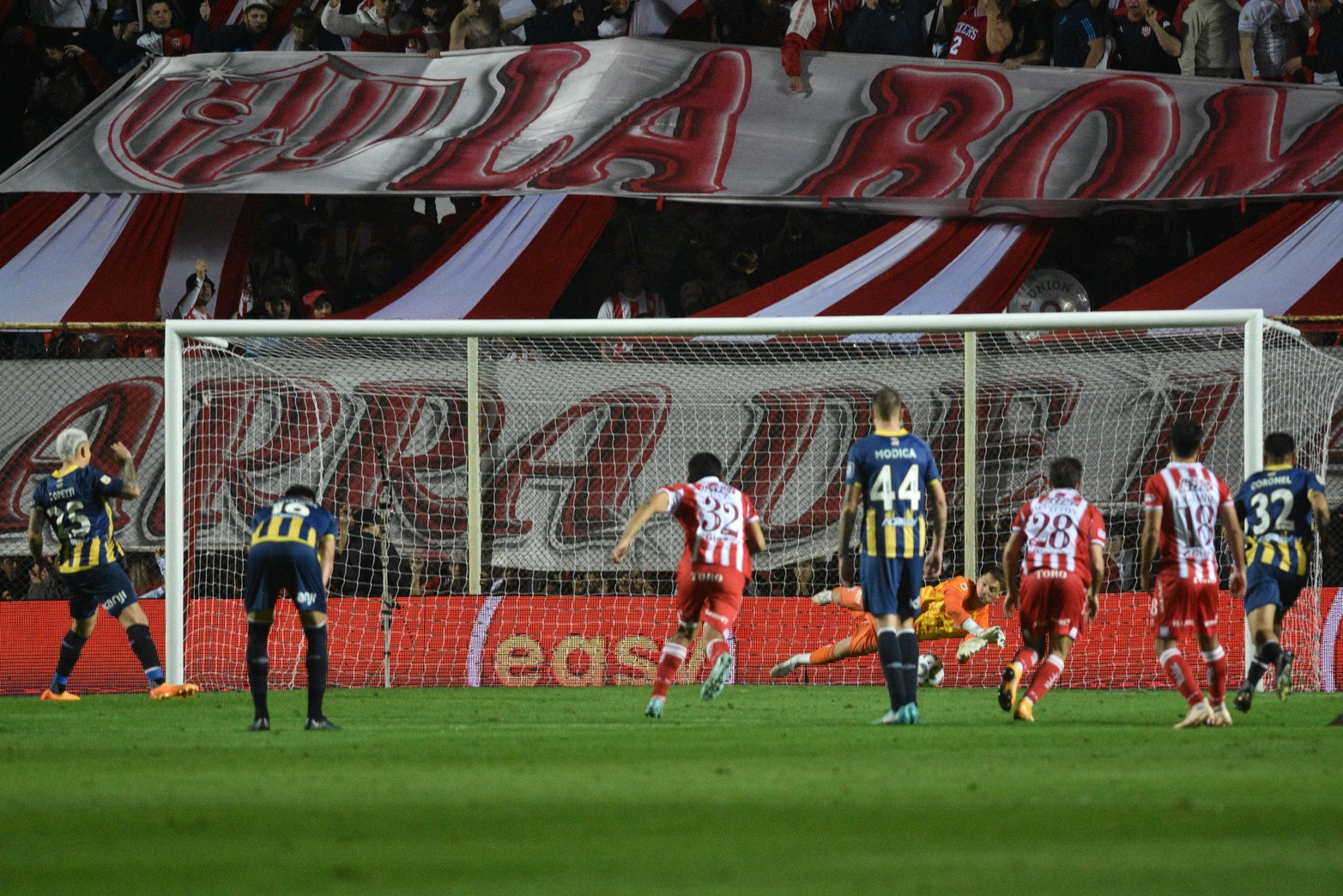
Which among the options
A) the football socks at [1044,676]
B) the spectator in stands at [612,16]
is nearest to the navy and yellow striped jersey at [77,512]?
the football socks at [1044,676]

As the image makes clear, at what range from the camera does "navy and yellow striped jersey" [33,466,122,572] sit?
1352 cm

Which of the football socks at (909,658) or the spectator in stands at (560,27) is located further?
the spectator in stands at (560,27)

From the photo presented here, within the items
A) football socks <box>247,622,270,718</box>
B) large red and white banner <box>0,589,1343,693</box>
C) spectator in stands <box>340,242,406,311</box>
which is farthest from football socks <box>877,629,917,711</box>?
spectator in stands <box>340,242,406,311</box>

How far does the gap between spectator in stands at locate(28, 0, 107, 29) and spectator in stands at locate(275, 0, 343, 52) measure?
9.11ft

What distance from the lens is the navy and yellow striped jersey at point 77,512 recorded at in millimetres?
13523

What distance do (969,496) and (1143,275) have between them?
3878mm

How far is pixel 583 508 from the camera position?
16.5m

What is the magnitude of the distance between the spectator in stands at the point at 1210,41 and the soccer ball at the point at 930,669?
7.34 meters

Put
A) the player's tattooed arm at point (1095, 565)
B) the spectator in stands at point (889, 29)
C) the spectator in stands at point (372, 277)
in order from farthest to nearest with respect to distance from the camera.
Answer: the spectator in stands at point (889, 29), the spectator in stands at point (372, 277), the player's tattooed arm at point (1095, 565)

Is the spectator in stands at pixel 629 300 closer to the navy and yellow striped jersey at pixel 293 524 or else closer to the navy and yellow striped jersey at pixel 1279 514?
the navy and yellow striped jersey at pixel 1279 514

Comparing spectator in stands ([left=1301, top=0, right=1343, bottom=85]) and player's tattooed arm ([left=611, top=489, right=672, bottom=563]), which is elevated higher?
spectator in stands ([left=1301, top=0, right=1343, bottom=85])

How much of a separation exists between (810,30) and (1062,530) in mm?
9269

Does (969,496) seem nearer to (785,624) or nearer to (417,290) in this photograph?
(785,624)

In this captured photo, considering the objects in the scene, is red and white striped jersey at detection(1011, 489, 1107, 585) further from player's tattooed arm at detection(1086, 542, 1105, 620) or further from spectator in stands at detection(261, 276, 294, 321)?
spectator in stands at detection(261, 276, 294, 321)
